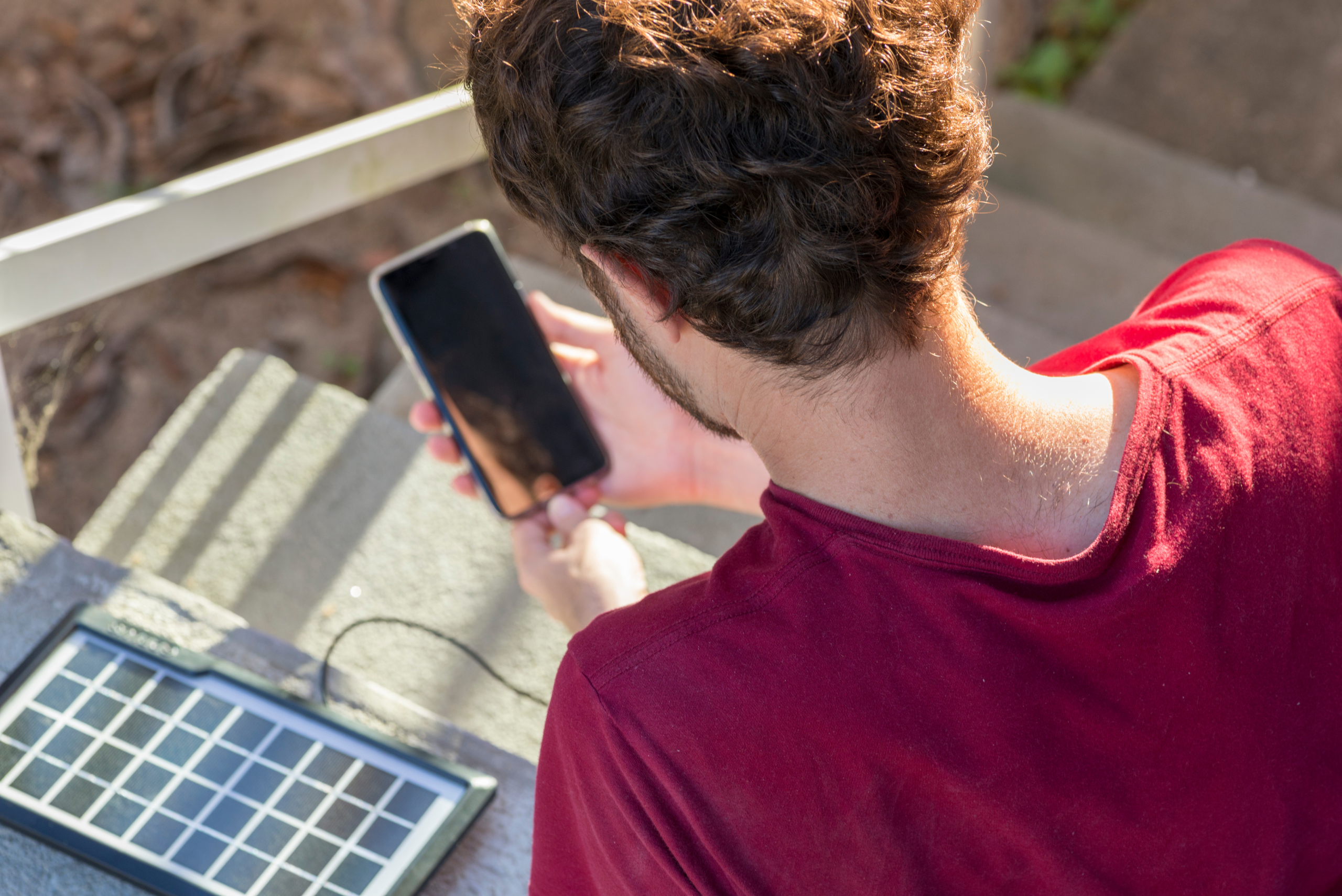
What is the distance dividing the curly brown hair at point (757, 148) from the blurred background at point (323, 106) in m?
2.11

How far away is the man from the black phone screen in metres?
0.74

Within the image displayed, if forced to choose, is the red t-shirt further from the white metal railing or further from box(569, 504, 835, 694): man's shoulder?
the white metal railing

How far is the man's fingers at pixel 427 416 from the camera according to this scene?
5.49ft

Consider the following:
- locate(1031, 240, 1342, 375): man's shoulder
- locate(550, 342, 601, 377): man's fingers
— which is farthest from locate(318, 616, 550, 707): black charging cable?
locate(1031, 240, 1342, 375): man's shoulder

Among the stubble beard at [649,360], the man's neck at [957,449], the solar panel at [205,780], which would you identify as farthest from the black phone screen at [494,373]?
the man's neck at [957,449]

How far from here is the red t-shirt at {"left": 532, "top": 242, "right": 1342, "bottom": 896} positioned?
86 cm

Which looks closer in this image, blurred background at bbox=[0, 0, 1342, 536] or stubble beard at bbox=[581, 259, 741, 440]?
stubble beard at bbox=[581, 259, 741, 440]

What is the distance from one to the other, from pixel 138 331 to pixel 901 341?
7.13ft

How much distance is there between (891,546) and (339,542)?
1.31 meters

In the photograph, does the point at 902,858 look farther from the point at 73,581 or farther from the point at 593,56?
the point at 73,581

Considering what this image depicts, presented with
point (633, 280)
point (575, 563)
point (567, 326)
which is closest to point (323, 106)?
point (567, 326)

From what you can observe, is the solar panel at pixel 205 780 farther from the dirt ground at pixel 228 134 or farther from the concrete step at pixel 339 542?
the dirt ground at pixel 228 134

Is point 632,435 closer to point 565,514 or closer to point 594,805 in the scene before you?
point 565,514

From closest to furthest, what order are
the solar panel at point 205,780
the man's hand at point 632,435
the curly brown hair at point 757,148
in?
the curly brown hair at point 757,148, the solar panel at point 205,780, the man's hand at point 632,435
